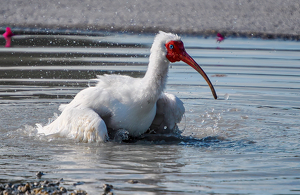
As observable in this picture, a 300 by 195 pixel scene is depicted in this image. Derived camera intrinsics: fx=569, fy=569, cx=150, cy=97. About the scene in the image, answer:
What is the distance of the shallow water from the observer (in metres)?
5.80

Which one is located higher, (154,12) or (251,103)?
(154,12)

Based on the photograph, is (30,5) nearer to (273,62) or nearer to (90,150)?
(273,62)

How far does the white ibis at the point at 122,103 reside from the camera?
278 inches

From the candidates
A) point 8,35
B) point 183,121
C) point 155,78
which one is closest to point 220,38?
point 8,35

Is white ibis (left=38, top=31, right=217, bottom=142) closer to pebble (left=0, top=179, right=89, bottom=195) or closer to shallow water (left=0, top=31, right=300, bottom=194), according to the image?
shallow water (left=0, top=31, right=300, bottom=194)

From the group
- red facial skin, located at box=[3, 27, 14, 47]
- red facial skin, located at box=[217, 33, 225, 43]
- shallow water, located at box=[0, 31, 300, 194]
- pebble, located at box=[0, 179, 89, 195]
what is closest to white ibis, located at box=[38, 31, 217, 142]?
shallow water, located at box=[0, 31, 300, 194]

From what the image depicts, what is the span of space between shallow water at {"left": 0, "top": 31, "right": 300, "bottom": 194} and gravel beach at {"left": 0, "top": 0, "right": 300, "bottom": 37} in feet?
1.40

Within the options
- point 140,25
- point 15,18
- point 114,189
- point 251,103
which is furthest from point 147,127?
point 15,18

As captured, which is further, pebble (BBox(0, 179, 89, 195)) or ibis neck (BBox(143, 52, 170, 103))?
ibis neck (BBox(143, 52, 170, 103))

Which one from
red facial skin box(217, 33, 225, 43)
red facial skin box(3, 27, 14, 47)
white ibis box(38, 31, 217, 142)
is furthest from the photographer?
red facial skin box(217, 33, 225, 43)

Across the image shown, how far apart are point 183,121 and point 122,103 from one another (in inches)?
78.0

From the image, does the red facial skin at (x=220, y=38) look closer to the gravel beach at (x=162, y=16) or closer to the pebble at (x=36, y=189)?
the gravel beach at (x=162, y=16)

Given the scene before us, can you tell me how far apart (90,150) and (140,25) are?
9.73 m

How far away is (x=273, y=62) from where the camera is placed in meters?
13.1
